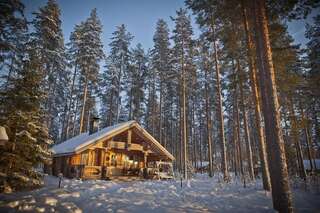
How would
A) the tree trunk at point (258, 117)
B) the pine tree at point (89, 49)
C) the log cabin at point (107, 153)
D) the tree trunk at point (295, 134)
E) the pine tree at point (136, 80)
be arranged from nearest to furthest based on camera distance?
the tree trunk at point (258, 117), the tree trunk at point (295, 134), the log cabin at point (107, 153), the pine tree at point (89, 49), the pine tree at point (136, 80)

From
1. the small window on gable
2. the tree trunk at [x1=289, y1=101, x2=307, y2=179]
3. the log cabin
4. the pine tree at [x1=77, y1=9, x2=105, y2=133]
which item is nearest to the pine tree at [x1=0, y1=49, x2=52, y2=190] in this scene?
the log cabin

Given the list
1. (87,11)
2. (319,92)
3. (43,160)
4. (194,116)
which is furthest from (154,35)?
(43,160)

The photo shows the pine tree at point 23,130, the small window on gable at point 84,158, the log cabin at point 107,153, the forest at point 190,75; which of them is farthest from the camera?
the small window on gable at point 84,158

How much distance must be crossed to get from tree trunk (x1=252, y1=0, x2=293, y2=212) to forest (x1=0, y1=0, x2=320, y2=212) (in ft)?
0.11

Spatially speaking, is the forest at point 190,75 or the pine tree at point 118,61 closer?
the forest at point 190,75

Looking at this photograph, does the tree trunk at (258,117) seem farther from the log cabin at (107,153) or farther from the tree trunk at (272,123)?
the log cabin at (107,153)

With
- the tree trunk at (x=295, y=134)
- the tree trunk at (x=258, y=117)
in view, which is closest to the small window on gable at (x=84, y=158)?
the tree trunk at (x=258, y=117)

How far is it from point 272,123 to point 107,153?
Result: 15885 millimetres

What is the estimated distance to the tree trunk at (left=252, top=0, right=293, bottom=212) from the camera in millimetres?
6703

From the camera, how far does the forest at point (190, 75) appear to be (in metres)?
8.48

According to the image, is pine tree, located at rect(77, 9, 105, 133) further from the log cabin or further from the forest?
the log cabin

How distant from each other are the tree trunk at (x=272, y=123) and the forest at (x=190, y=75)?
3cm

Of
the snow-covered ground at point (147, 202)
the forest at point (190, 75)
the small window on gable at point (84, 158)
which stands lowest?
the snow-covered ground at point (147, 202)

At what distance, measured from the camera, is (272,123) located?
7250 millimetres
